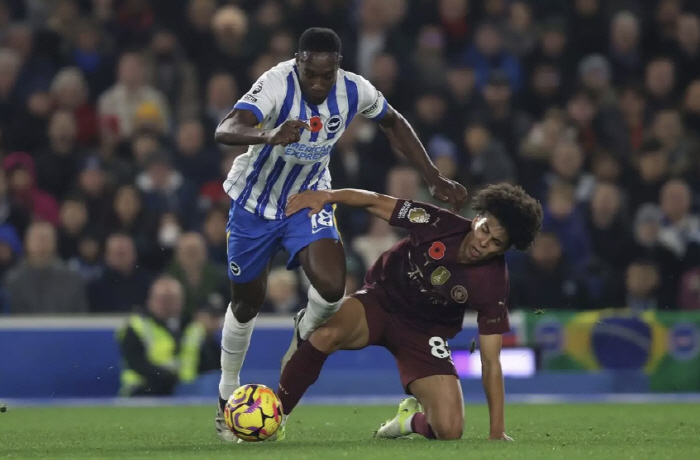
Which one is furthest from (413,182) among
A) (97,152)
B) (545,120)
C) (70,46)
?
(70,46)

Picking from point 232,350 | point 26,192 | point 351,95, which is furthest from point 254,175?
point 26,192

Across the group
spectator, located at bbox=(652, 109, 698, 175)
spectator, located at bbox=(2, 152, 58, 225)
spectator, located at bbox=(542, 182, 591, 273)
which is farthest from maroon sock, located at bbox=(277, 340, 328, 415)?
spectator, located at bbox=(652, 109, 698, 175)

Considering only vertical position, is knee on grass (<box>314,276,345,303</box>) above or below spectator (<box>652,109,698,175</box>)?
below

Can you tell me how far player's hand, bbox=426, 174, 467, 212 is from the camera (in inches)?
288

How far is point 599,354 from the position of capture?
11.3 metres

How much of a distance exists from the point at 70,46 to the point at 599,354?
230 inches

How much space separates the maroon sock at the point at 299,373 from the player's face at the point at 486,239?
0.99m

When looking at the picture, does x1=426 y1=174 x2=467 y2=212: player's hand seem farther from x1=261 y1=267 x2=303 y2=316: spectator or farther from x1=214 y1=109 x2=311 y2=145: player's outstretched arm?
x1=261 y1=267 x2=303 y2=316: spectator

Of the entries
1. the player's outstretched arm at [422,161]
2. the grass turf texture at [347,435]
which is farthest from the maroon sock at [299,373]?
the player's outstretched arm at [422,161]

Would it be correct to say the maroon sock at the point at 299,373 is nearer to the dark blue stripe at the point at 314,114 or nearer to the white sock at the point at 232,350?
the white sock at the point at 232,350

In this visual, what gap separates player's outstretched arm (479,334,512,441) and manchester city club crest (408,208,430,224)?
771 millimetres

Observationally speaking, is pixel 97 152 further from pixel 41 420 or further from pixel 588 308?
pixel 588 308

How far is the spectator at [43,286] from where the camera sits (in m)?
11.1

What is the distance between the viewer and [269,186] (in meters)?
7.27
